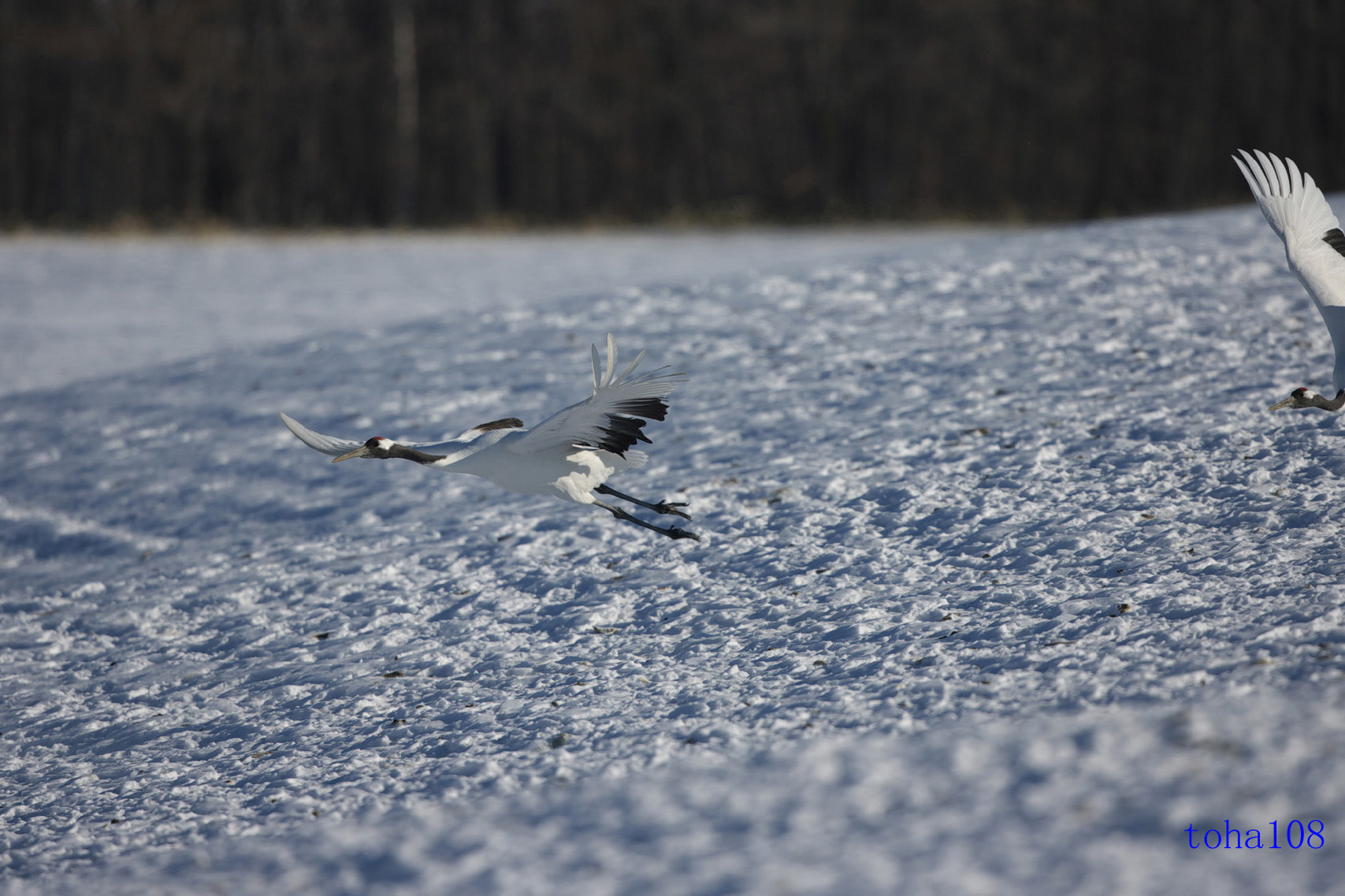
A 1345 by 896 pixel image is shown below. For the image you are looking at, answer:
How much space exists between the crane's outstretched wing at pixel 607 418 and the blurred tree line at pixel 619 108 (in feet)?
61.4

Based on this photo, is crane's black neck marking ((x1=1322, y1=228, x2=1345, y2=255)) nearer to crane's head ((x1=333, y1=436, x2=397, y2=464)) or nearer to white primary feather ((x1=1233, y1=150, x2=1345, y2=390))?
white primary feather ((x1=1233, y1=150, x2=1345, y2=390))

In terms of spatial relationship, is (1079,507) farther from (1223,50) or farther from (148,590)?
(1223,50)

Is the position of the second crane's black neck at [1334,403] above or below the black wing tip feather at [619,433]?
above

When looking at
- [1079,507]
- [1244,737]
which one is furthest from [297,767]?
[1079,507]

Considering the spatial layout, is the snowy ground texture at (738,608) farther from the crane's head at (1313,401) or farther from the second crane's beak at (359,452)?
the second crane's beak at (359,452)

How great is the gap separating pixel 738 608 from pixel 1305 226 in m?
3.41

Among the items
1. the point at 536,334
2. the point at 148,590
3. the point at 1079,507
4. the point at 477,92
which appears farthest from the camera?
the point at 477,92

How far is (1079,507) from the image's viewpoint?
5.60 metres

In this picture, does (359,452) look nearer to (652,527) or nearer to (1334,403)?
(652,527)

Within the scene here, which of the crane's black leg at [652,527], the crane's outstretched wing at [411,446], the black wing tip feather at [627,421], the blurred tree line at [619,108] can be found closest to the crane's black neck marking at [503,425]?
the crane's outstretched wing at [411,446]

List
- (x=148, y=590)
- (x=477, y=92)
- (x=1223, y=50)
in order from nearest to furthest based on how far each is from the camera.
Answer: (x=148, y=590) < (x=1223, y=50) < (x=477, y=92)

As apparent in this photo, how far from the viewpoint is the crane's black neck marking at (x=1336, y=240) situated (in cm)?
526

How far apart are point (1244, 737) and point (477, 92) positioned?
2425 centimetres

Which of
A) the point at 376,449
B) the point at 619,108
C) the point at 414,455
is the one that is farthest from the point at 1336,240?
the point at 619,108
